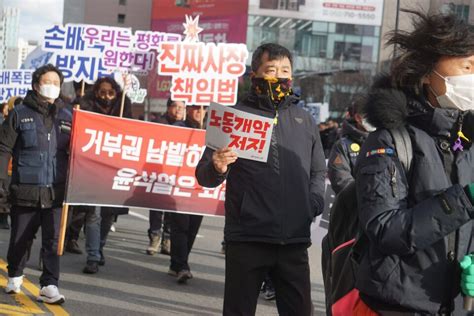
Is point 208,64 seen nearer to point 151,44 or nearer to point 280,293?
point 151,44

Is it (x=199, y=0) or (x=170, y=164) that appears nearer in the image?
(x=170, y=164)

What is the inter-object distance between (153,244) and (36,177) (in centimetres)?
324

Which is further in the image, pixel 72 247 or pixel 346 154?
pixel 72 247

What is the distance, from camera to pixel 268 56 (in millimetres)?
4414

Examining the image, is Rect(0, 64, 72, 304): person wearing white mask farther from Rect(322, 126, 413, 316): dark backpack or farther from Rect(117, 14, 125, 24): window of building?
Rect(117, 14, 125, 24): window of building

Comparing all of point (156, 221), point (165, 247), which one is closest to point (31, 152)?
point (156, 221)

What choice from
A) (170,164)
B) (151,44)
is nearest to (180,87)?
(170,164)

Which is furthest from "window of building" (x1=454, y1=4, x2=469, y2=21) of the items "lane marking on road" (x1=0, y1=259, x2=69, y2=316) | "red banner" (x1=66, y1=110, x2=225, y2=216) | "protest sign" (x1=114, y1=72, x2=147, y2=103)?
"protest sign" (x1=114, y1=72, x2=147, y2=103)

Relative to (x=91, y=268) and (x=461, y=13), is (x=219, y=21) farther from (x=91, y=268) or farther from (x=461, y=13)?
(x=461, y=13)

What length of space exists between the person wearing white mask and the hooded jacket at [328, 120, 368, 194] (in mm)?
2367

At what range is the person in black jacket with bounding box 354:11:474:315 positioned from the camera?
2.64 metres

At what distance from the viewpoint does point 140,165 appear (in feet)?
27.0

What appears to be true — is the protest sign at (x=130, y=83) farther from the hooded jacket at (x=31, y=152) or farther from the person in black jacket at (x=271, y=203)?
the person in black jacket at (x=271, y=203)

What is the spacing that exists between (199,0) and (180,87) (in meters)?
60.4
